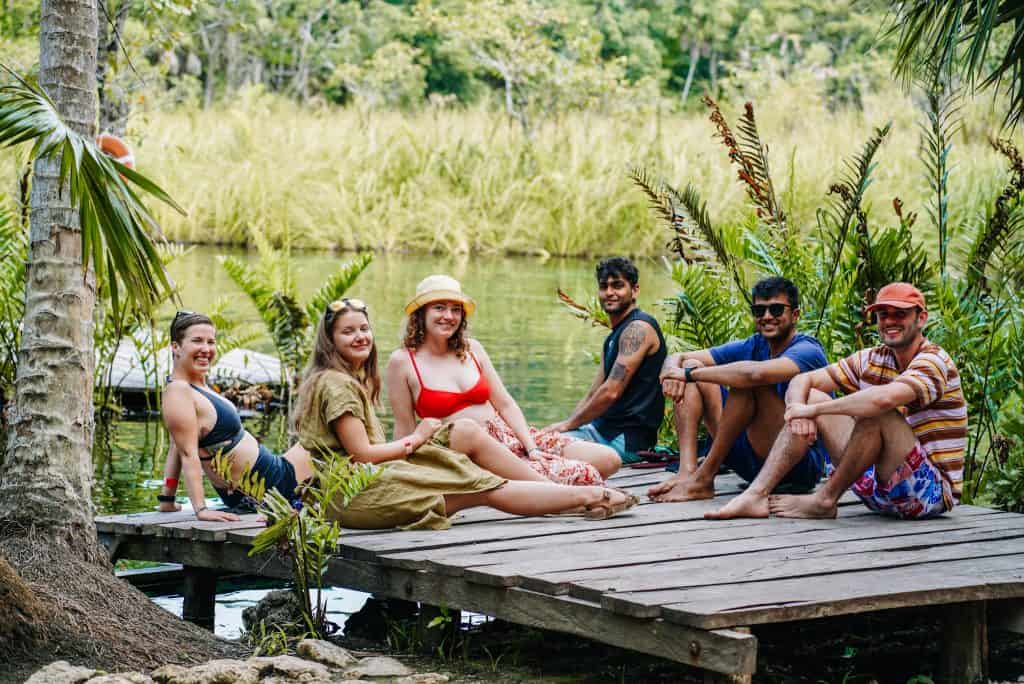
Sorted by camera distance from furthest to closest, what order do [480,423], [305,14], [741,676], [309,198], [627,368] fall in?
[305,14]
[309,198]
[627,368]
[480,423]
[741,676]

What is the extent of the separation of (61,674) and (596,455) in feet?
9.81

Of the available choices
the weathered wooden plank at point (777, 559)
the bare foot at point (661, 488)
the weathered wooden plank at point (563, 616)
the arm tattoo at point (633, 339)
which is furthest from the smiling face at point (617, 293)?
the weathered wooden plank at point (563, 616)

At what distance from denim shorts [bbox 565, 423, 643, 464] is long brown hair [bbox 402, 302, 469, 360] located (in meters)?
1.10

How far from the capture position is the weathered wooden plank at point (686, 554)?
5156mm

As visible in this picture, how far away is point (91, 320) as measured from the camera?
5.54 meters

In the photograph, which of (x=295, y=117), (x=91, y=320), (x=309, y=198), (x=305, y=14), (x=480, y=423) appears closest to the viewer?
(x=91, y=320)

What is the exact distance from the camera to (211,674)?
4.89 meters

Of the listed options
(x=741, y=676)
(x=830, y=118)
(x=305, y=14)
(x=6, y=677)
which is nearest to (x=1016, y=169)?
(x=741, y=676)

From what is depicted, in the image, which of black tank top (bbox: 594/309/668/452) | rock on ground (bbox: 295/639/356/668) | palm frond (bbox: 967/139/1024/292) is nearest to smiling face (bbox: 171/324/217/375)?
rock on ground (bbox: 295/639/356/668)

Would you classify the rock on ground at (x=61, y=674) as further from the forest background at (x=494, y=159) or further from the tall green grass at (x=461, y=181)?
the tall green grass at (x=461, y=181)

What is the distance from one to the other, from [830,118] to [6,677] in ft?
76.4

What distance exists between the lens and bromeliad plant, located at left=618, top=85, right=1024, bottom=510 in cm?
758

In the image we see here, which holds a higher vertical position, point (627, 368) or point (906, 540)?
point (627, 368)

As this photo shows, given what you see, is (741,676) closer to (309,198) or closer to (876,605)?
(876,605)
